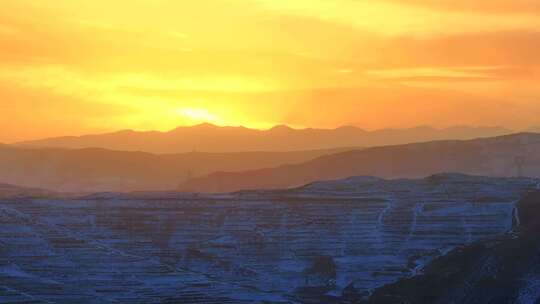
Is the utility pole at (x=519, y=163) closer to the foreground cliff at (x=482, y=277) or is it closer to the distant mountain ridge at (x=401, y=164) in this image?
the distant mountain ridge at (x=401, y=164)

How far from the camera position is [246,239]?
7850 centimetres

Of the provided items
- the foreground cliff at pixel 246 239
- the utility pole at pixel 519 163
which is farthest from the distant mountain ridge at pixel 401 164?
the foreground cliff at pixel 246 239

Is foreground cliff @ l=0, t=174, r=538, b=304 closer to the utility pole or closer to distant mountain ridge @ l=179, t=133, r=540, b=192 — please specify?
the utility pole

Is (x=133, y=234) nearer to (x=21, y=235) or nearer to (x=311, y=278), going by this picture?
(x=21, y=235)

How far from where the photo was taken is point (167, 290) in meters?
68.3

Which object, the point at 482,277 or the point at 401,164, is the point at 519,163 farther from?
the point at 482,277

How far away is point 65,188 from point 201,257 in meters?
126

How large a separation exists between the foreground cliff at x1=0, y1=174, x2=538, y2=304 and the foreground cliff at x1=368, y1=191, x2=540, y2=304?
7.58 feet

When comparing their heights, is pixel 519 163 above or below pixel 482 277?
above

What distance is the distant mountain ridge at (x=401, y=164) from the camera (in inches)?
6324

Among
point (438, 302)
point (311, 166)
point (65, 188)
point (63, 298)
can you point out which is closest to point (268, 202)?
point (63, 298)

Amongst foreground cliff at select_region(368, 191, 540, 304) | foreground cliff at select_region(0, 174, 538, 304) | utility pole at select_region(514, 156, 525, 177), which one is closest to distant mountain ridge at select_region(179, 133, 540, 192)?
utility pole at select_region(514, 156, 525, 177)

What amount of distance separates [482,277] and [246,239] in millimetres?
23815

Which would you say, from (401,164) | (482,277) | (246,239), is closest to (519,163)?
(401,164)
